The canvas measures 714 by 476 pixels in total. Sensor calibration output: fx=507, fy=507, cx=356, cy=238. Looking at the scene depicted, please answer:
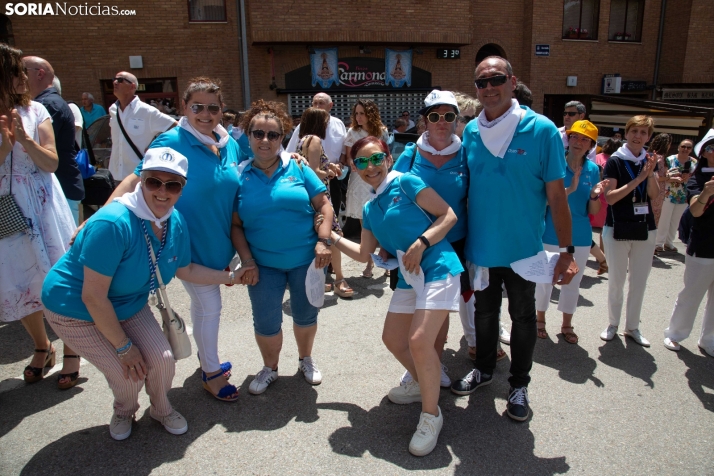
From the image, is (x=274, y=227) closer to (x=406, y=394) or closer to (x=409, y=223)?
(x=409, y=223)

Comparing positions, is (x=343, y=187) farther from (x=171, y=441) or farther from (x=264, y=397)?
(x=171, y=441)

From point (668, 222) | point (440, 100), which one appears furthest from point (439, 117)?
point (668, 222)

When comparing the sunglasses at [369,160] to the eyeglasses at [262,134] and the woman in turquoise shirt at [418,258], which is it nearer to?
the woman in turquoise shirt at [418,258]

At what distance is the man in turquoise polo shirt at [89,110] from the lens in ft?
40.1

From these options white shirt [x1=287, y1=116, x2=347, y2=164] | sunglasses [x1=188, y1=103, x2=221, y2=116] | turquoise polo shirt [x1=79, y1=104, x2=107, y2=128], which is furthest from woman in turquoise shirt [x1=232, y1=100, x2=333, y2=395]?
turquoise polo shirt [x1=79, y1=104, x2=107, y2=128]

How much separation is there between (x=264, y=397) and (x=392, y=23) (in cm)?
1340

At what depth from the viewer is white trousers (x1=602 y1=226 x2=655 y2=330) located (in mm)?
4160

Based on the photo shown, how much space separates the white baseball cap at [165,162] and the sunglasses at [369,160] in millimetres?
943

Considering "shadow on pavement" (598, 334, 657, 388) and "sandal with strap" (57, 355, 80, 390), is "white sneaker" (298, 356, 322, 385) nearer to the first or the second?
"sandal with strap" (57, 355, 80, 390)

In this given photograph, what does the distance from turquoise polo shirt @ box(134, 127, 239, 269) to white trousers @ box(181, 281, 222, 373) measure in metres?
0.17

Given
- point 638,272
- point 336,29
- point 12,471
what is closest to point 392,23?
point 336,29

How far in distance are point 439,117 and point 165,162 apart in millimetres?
1509

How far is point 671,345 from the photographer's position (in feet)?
13.4

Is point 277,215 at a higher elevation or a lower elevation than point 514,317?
higher
